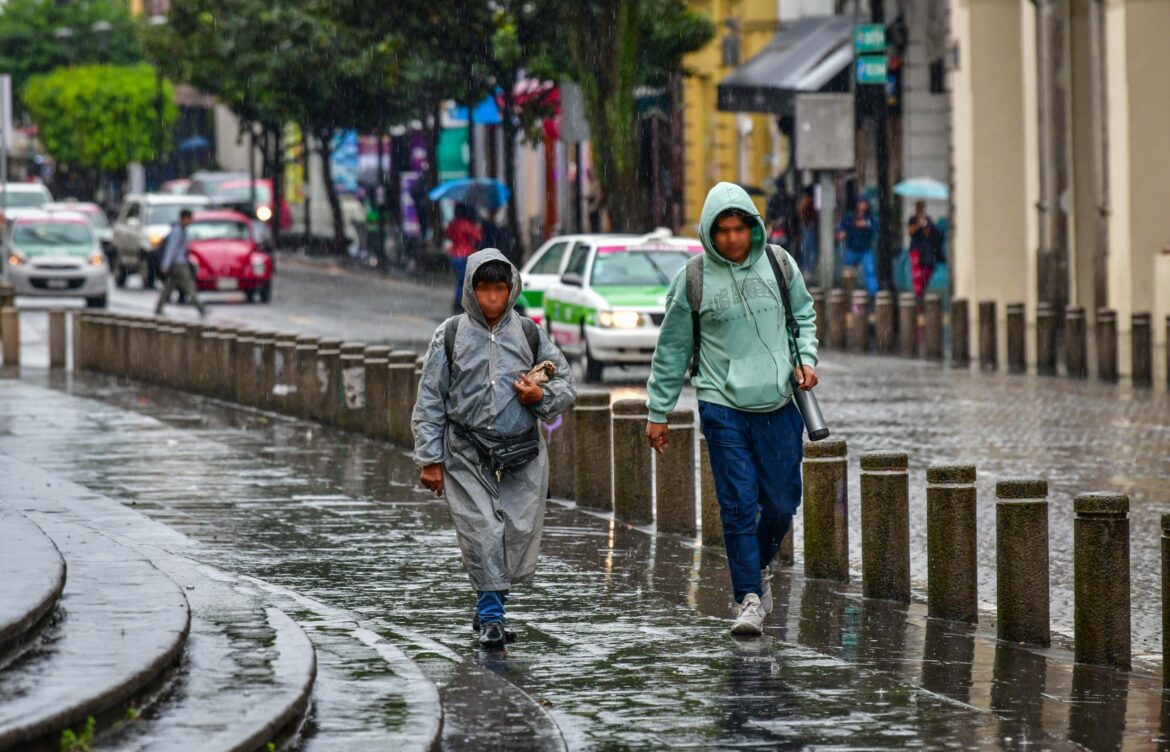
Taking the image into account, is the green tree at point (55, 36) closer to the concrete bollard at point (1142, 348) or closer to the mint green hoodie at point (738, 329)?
the concrete bollard at point (1142, 348)

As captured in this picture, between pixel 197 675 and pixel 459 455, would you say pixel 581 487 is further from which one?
pixel 197 675

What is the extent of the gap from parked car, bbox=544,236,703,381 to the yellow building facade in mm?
20853

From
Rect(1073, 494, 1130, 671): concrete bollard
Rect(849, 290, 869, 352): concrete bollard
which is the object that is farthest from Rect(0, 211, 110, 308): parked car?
Rect(1073, 494, 1130, 671): concrete bollard

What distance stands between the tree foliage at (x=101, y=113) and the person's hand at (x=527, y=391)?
291 ft

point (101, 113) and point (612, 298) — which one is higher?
point (101, 113)

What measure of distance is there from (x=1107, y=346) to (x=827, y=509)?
13143 millimetres

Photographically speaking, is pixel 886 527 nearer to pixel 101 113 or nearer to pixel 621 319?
pixel 621 319

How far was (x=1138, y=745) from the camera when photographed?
23.3ft

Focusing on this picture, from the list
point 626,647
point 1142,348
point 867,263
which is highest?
point 867,263

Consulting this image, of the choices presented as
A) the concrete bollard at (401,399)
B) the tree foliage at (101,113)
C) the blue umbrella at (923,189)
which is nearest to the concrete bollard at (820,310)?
the blue umbrella at (923,189)

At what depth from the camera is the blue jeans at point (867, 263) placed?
35.7 metres

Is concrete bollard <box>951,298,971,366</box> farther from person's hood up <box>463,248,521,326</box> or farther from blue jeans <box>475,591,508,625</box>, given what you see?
blue jeans <box>475,591,508,625</box>

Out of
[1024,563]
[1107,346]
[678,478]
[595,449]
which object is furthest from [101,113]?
[1024,563]

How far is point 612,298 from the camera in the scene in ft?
78.1
